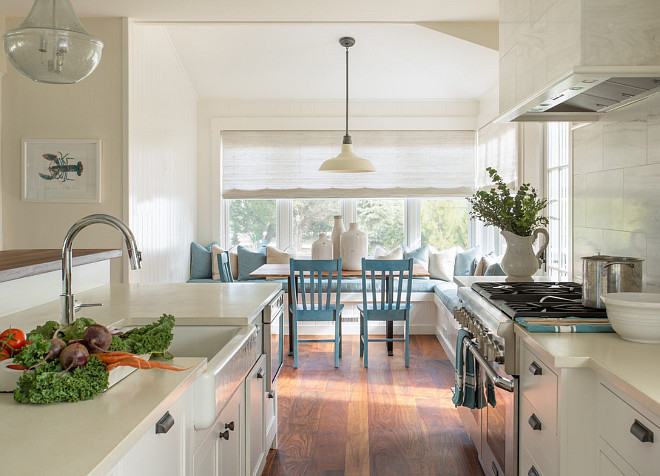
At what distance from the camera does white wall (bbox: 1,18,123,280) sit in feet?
13.8

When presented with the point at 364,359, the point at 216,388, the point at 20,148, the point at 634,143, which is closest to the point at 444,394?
the point at 364,359

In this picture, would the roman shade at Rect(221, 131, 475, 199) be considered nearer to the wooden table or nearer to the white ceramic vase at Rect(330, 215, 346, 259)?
the white ceramic vase at Rect(330, 215, 346, 259)

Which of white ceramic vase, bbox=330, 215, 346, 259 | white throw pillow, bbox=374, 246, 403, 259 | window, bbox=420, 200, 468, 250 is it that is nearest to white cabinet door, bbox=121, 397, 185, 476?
white ceramic vase, bbox=330, 215, 346, 259

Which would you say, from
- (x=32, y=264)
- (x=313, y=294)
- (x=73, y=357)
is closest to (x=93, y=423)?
(x=73, y=357)

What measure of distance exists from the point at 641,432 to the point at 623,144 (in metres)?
1.59

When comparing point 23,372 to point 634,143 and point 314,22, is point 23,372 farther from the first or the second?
point 314,22

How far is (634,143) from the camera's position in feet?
7.66

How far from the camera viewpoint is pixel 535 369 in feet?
5.85

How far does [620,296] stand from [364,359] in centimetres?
289

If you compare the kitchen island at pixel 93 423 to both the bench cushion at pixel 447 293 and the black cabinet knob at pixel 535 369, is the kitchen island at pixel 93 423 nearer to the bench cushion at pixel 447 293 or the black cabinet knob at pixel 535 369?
the black cabinet knob at pixel 535 369

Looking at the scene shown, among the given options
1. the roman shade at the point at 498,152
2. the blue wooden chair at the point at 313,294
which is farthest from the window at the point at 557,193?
the blue wooden chair at the point at 313,294

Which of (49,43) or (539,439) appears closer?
(539,439)

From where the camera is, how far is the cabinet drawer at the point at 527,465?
1812 millimetres

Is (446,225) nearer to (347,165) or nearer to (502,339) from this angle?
(347,165)
